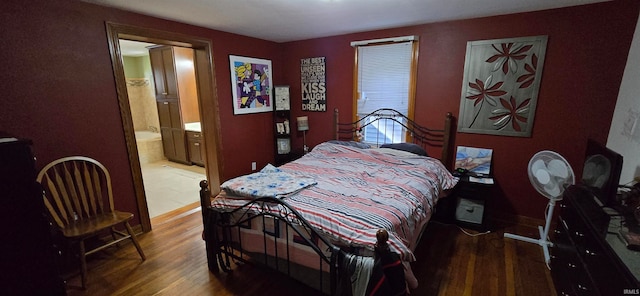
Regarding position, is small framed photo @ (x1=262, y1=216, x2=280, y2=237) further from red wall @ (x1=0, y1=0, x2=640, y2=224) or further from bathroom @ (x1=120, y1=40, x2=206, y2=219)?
bathroom @ (x1=120, y1=40, x2=206, y2=219)

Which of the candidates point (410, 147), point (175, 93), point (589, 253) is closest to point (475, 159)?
point (410, 147)

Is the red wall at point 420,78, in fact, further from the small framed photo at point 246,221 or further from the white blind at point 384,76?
the small framed photo at point 246,221

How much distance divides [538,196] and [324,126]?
2.73 metres

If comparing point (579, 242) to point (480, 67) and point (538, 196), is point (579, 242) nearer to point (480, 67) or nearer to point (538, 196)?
point (538, 196)

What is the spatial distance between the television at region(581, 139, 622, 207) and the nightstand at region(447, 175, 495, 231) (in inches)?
33.8

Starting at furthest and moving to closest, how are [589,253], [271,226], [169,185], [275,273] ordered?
[169,185] < [275,273] < [271,226] < [589,253]

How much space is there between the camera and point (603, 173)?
169 cm

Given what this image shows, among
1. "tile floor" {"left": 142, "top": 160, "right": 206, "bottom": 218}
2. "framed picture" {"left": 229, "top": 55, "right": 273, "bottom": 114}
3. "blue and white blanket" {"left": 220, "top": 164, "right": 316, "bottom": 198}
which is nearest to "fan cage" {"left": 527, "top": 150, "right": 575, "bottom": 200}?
"blue and white blanket" {"left": 220, "top": 164, "right": 316, "bottom": 198}

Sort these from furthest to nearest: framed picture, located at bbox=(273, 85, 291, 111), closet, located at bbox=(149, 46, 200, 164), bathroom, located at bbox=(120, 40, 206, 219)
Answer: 1. closet, located at bbox=(149, 46, 200, 164)
2. framed picture, located at bbox=(273, 85, 291, 111)
3. bathroom, located at bbox=(120, 40, 206, 219)

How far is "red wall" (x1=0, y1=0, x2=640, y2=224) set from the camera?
2.02 meters

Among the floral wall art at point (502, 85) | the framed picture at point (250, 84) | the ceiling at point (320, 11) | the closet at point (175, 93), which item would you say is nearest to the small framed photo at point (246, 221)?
the ceiling at point (320, 11)

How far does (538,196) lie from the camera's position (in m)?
2.84

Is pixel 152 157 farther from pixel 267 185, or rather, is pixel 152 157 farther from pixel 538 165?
pixel 538 165

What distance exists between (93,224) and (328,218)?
196 cm
